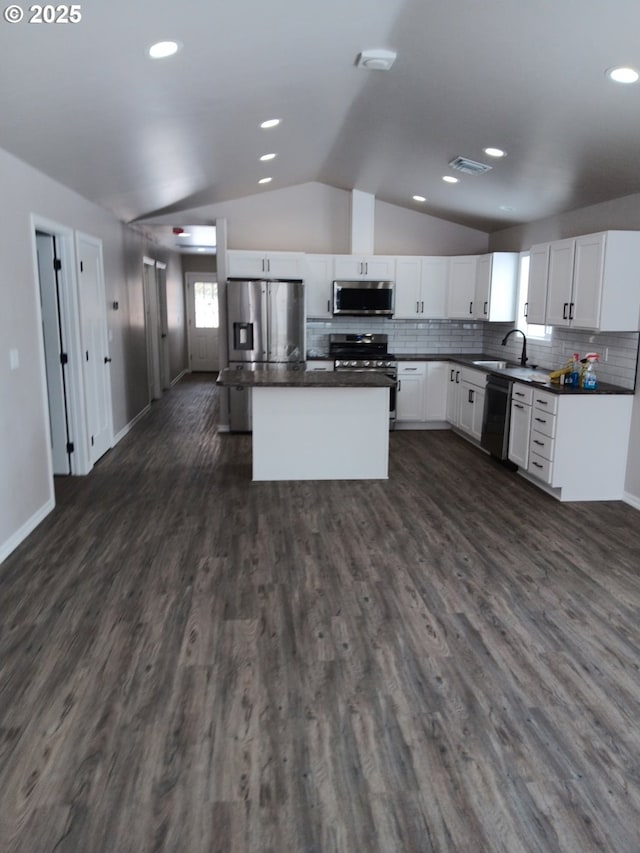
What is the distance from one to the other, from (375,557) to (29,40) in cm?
321

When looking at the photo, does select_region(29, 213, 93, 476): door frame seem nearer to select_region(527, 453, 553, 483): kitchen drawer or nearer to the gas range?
the gas range

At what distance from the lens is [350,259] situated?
24.7 ft

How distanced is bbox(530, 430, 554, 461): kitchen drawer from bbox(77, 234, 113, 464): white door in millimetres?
4060

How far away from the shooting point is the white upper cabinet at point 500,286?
23.1 feet

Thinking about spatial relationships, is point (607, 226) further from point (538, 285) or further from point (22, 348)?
point (22, 348)

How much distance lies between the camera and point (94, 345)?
5.96 metres

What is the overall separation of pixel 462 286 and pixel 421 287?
51cm

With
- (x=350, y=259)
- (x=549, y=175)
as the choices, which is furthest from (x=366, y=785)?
(x=350, y=259)

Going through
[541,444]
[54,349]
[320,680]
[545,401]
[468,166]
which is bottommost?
[320,680]

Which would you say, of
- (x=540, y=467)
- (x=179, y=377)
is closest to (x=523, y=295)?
(x=540, y=467)

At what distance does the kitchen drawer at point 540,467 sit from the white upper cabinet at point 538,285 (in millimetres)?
1337

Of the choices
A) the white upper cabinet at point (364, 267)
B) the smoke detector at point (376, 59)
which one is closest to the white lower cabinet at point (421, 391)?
the white upper cabinet at point (364, 267)

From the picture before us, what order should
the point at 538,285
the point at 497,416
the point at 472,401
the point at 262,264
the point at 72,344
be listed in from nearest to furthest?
the point at 72,344 < the point at 538,285 < the point at 497,416 < the point at 472,401 < the point at 262,264

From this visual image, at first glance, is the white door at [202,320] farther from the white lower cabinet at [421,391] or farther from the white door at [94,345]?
the white door at [94,345]
